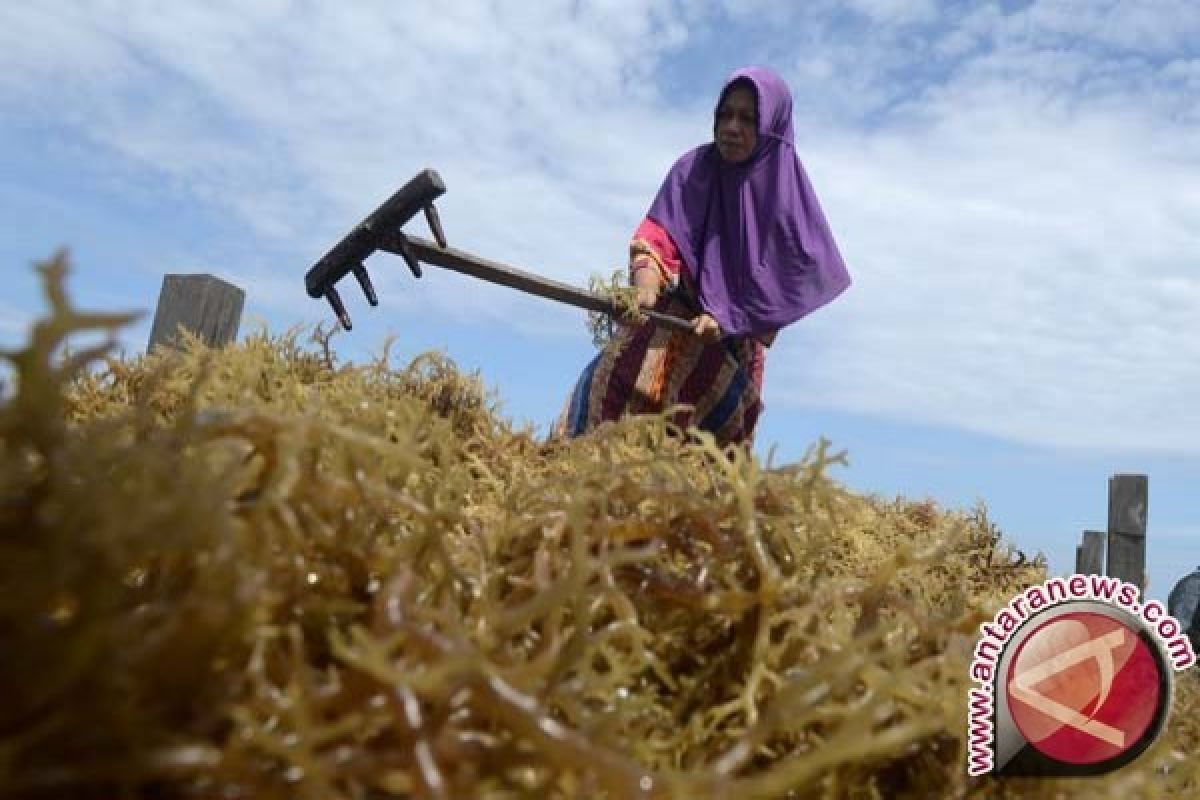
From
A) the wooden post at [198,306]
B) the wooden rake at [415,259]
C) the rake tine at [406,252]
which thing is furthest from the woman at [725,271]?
the wooden post at [198,306]

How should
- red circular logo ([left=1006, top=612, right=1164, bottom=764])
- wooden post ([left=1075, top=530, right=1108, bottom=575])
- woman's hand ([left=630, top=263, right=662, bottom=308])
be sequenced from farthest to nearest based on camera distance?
wooden post ([left=1075, top=530, right=1108, bottom=575]) < woman's hand ([left=630, top=263, right=662, bottom=308]) < red circular logo ([left=1006, top=612, right=1164, bottom=764])

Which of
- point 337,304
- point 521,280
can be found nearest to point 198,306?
point 337,304

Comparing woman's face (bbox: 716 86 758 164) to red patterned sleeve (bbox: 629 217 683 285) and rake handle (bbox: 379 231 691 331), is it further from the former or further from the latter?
rake handle (bbox: 379 231 691 331)

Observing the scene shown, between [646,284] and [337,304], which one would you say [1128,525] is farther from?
[337,304]

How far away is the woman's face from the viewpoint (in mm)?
2404

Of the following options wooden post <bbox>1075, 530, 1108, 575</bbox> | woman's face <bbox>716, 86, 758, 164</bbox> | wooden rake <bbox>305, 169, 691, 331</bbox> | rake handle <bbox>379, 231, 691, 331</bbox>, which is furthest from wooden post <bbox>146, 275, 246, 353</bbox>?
wooden post <bbox>1075, 530, 1108, 575</bbox>

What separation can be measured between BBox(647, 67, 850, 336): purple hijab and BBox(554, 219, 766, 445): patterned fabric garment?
91 millimetres

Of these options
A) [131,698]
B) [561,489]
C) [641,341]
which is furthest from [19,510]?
[641,341]

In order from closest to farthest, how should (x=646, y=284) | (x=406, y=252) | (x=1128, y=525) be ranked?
(x=406, y=252), (x=646, y=284), (x=1128, y=525)

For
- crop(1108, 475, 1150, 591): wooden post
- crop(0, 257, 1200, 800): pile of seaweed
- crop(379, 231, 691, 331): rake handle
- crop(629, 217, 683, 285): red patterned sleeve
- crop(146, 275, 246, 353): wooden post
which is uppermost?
crop(1108, 475, 1150, 591): wooden post

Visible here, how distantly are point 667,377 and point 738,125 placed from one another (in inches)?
27.7

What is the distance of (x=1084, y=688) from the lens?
53 centimetres

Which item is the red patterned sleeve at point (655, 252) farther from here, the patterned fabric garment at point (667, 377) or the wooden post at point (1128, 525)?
the wooden post at point (1128, 525)

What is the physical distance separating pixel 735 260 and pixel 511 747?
2192 mm
